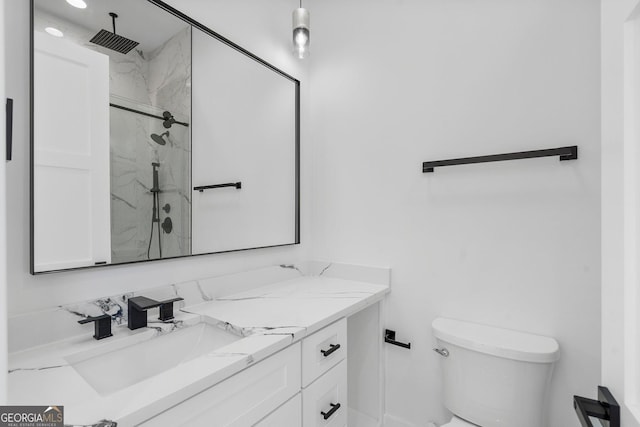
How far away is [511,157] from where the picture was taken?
1.25m

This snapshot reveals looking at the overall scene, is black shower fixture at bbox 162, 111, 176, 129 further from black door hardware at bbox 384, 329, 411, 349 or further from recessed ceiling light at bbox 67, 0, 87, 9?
black door hardware at bbox 384, 329, 411, 349

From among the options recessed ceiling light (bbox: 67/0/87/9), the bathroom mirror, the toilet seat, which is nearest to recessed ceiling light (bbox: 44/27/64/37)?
the bathroom mirror

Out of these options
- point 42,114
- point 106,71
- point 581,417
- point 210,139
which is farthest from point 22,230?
point 581,417

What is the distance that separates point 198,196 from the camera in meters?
1.33

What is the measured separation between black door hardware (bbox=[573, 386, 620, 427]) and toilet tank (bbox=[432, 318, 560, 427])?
460 mm

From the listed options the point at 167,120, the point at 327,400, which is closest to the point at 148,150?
the point at 167,120

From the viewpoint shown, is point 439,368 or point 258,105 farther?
point 258,105

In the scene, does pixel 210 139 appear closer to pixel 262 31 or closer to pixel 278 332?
pixel 262 31

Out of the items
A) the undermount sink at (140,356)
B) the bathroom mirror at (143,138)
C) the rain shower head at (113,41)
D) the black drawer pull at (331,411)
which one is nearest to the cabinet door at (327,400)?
the black drawer pull at (331,411)

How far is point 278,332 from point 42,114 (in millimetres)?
938

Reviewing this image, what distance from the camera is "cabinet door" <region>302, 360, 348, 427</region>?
108cm

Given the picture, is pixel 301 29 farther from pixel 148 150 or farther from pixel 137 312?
pixel 137 312

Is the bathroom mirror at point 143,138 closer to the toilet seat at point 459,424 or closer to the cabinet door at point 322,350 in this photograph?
the cabinet door at point 322,350
